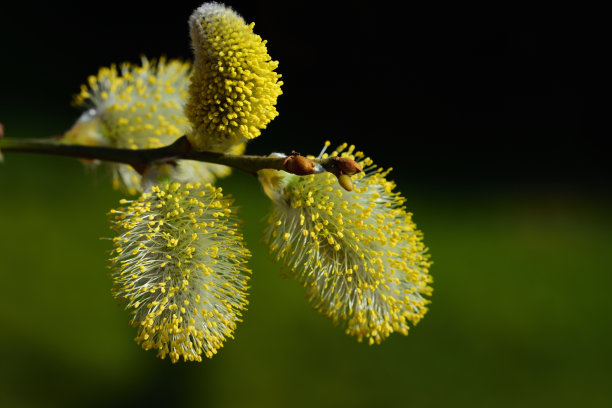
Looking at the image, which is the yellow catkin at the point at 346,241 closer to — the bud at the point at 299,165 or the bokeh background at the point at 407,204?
the bud at the point at 299,165

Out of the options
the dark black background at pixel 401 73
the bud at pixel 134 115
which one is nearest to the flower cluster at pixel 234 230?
the bud at pixel 134 115

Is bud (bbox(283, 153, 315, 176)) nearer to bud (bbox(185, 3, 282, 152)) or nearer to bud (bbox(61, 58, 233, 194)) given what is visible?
bud (bbox(185, 3, 282, 152))

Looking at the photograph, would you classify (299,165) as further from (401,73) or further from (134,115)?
(401,73)

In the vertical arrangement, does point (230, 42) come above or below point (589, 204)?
above

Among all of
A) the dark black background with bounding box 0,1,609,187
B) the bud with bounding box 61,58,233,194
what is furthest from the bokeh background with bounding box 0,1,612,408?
the bud with bounding box 61,58,233,194

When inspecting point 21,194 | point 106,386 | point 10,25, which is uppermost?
point 10,25

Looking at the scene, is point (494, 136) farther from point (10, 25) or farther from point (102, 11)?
point (10, 25)

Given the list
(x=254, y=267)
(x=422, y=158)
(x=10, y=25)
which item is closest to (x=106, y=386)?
(x=254, y=267)
